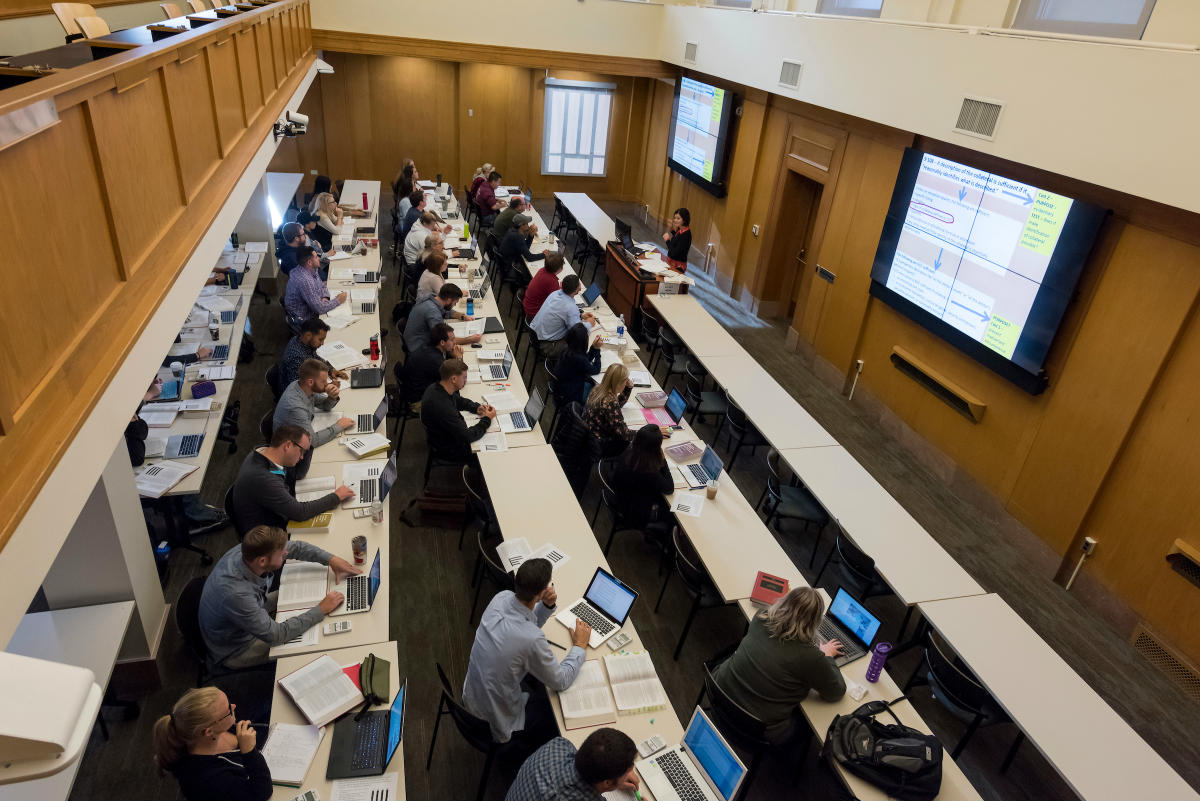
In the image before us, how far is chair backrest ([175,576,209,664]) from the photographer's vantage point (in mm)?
4227

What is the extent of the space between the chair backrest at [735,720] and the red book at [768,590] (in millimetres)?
629

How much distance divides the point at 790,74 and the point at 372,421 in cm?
706

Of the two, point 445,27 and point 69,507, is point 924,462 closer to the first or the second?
point 69,507

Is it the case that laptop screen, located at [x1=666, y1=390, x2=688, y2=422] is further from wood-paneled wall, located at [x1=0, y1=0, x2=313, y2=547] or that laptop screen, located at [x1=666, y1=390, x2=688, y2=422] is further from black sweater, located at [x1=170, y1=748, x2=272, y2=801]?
black sweater, located at [x1=170, y1=748, x2=272, y2=801]

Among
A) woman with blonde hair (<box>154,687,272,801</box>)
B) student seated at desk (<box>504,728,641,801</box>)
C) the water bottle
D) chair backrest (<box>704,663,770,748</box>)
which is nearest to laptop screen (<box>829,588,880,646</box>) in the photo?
the water bottle

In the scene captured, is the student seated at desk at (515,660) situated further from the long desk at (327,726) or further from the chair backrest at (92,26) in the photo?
the chair backrest at (92,26)

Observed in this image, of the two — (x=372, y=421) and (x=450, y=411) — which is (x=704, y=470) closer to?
(x=450, y=411)

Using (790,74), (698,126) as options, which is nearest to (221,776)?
(790,74)

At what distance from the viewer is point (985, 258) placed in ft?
22.4

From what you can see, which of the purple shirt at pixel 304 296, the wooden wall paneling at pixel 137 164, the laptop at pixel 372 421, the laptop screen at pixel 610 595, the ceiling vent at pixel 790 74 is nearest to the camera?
the wooden wall paneling at pixel 137 164

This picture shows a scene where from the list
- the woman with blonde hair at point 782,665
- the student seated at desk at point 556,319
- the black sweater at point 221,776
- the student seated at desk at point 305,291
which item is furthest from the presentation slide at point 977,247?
the black sweater at point 221,776

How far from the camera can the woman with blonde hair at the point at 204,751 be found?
3.08 meters

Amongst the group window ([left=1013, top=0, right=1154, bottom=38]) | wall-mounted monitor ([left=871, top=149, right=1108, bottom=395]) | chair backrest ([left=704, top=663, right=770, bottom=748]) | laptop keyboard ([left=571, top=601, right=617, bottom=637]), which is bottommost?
chair backrest ([left=704, top=663, right=770, bottom=748])

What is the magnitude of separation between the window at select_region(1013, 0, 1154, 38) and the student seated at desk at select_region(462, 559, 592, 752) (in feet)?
20.8
